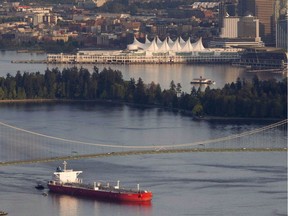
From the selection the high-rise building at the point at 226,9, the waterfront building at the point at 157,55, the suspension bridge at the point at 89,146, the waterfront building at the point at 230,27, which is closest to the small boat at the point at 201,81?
the waterfront building at the point at 157,55

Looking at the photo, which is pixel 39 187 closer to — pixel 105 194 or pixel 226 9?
pixel 105 194

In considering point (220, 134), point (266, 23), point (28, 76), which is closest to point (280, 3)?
point (266, 23)

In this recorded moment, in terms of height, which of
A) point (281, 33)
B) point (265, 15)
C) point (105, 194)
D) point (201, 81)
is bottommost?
point (105, 194)

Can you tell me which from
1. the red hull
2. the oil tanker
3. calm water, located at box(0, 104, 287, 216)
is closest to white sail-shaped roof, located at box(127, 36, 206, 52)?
calm water, located at box(0, 104, 287, 216)

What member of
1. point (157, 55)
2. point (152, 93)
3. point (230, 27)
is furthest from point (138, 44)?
point (152, 93)

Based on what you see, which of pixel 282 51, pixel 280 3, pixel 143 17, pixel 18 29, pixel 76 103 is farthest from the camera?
pixel 143 17

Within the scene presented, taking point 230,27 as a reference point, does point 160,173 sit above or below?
below

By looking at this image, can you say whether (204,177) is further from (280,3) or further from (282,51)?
(280,3)
